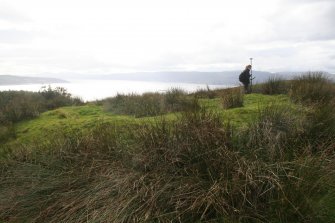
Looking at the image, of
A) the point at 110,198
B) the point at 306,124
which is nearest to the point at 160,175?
the point at 110,198

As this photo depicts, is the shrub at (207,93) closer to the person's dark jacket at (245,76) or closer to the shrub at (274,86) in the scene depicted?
the person's dark jacket at (245,76)

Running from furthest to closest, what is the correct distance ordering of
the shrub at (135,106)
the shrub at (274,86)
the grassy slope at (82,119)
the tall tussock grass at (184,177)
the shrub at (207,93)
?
the shrub at (207,93)
the shrub at (274,86)
the shrub at (135,106)
the grassy slope at (82,119)
the tall tussock grass at (184,177)

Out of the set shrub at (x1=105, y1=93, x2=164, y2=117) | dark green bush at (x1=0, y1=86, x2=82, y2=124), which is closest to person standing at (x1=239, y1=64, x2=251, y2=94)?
shrub at (x1=105, y1=93, x2=164, y2=117)

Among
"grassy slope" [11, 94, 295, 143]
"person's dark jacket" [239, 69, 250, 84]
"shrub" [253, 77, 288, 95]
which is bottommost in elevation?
"grassy slope" [11, 94, 295, 143]

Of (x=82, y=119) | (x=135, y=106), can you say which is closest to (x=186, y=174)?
(x=82, y=119)

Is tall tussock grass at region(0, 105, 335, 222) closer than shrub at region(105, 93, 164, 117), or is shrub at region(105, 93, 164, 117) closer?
tall tussock grass at region(0, 105, 335, 222)

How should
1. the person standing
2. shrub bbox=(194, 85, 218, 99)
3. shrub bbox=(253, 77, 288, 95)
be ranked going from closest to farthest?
shrub bbox=(253, 77, 288, 95) < the person standing < shrub bbox=(194, 85, 218, 99)

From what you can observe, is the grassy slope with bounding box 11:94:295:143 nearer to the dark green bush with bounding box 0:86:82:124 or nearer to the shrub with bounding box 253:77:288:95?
the dark green bush with bounding box 0:86:82:124

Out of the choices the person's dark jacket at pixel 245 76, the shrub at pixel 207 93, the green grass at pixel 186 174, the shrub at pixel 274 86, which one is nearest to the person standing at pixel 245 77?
the person's dark jacket at pixel 245 76

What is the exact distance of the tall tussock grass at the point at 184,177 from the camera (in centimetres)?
428

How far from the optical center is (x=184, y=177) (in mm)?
4746

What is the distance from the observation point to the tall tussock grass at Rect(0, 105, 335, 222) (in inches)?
168

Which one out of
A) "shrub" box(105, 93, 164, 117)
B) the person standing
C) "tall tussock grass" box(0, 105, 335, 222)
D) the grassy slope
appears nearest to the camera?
"tall tussock grass" box(0, 105, 335, 222)

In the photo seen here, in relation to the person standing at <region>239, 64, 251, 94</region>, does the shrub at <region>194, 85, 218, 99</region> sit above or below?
below
